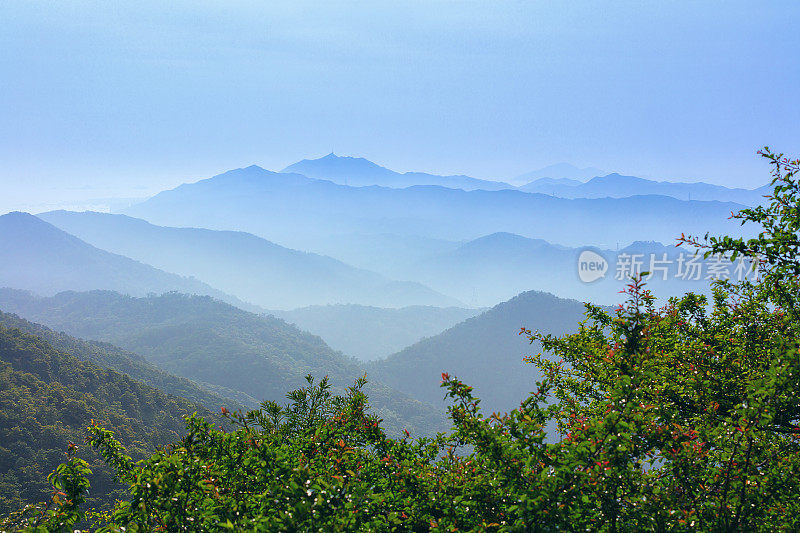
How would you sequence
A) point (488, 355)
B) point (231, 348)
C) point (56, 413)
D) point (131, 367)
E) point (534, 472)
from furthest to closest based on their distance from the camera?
point (488, 355) → point (231, 348) → point (131, 367) → point (56, 413) → point (534, 472)

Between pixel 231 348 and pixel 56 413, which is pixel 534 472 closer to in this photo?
pixel 56 413

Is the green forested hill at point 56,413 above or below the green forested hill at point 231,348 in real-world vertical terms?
above

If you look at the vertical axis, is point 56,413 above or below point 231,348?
above

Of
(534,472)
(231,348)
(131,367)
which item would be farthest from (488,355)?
(534,472)

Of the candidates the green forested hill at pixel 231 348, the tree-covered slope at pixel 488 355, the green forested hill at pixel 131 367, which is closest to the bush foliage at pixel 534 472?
the green forested hill at pixel 131 367

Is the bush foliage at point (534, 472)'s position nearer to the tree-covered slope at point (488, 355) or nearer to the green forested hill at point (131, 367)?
the green forested hill at point (131, 367)
